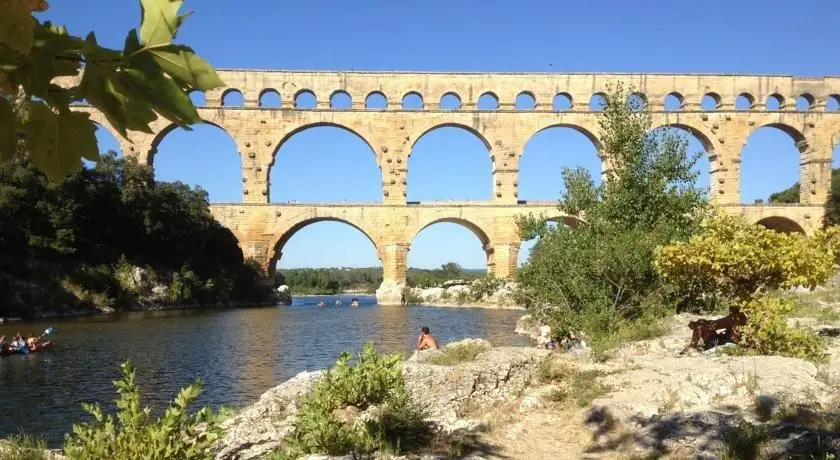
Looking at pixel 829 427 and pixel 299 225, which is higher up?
pixel 299 225

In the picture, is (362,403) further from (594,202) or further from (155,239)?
(155,239)

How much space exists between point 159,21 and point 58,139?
0.23m

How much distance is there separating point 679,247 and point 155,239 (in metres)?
23.2

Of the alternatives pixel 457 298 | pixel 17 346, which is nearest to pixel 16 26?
pixel 17 346

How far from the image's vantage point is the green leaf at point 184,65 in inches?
26.5

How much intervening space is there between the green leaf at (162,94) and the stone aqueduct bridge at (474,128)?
25.1m

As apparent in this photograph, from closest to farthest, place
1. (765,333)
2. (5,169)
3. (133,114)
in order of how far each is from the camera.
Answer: (133,114) < (765,333) < (5,169)

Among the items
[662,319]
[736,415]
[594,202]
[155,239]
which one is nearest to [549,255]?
[594,202]

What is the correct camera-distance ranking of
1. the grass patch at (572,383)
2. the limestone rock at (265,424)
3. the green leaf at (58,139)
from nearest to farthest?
the green leaf at (58,139) → the limestone rock at (265,424) → the grass patch at (572,383)

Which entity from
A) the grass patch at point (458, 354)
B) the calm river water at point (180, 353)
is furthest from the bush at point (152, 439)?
the calm river water at point (180, 353)

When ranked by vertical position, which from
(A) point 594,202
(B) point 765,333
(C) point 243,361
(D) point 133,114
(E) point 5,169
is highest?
(E) point 5,169

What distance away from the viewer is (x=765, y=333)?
5148mm

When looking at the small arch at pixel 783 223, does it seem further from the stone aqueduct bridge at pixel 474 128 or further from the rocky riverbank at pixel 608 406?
the rocky riverbank at pixel 608 406

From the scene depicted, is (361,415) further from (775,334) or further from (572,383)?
(775,334)
